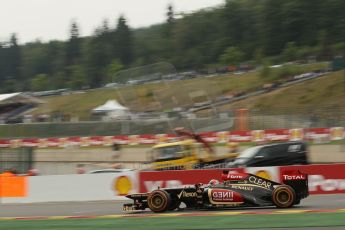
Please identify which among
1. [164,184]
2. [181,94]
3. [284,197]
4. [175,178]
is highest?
[181,94]

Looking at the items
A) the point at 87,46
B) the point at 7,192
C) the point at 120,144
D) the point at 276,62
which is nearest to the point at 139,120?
the point at 120,144

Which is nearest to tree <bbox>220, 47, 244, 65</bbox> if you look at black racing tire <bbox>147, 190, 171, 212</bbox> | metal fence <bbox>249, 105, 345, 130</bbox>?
metal fence <bbox>249, 105, 345, 130</bbox>

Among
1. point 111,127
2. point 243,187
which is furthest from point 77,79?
point 243,187

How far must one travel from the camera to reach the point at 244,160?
70.2ft

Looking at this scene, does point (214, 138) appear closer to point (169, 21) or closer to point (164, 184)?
point (164, 184)

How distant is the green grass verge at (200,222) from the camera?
1078cm

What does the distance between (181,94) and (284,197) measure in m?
23.9

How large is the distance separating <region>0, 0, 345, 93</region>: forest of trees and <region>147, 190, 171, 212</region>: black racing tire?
273 feet

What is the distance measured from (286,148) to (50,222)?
1084 centimetres

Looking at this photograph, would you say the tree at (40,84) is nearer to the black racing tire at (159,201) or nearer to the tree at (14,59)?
the tree at (14,59)

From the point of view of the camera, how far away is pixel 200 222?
458 inches

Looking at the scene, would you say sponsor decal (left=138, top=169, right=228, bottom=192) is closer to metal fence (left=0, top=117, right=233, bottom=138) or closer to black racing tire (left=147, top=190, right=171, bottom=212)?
black racing tire (left=147, top=190, right=171, bottom=212)

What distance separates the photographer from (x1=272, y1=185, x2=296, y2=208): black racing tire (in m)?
13.0

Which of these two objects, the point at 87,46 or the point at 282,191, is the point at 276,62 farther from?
the point at 282,191
